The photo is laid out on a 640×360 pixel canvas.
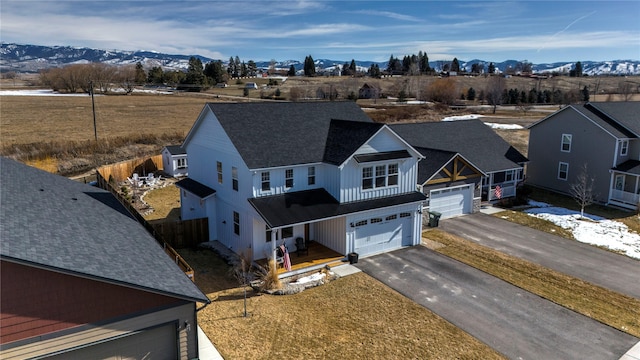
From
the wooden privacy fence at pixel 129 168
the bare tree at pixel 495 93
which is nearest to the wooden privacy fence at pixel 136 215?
the wooden privacy fence at pixel 129 168

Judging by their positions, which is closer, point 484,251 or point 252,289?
point 252,289

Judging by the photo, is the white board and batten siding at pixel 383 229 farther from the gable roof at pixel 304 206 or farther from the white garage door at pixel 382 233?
the gable roof at pixel 304 206

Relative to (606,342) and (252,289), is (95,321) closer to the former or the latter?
(252,289)

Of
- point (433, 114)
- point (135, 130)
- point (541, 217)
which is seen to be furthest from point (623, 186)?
point (135, 130)

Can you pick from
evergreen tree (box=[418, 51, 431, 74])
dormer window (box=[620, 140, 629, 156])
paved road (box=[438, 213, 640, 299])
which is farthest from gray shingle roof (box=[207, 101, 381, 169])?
evergreen tree (box=[418, 51, 431, 74])

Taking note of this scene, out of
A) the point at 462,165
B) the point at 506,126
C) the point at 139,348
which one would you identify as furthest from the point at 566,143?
the point at 139,348

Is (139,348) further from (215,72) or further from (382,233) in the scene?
(215,72)
